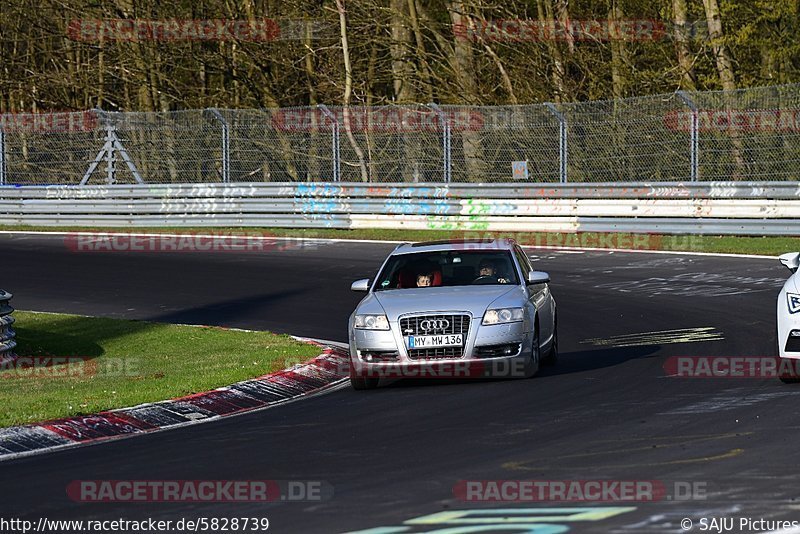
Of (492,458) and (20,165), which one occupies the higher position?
(20,165)

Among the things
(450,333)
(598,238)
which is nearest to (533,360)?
(450,333)

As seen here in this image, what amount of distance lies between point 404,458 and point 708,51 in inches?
1061

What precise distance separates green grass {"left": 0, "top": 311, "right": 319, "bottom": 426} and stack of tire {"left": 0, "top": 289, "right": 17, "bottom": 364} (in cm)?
27

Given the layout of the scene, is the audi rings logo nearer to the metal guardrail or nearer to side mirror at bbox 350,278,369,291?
side mirror at bbox 350,278,369,291

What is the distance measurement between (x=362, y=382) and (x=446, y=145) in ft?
52.7

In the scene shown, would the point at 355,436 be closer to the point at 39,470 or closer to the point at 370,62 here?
the point at 39,470

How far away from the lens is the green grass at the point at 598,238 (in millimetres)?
24031

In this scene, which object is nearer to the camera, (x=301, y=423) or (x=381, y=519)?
(x=381, y=519)

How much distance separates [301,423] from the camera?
10430mm

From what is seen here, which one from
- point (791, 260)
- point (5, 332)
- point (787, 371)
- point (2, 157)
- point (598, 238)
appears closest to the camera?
point (787, 371)

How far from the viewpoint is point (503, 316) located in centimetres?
1225

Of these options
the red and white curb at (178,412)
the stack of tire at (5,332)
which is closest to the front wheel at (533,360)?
the red and white curb at (178,412)

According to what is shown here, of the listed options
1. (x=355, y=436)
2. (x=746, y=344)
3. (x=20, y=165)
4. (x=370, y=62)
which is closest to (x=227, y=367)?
(x=355, y=436)

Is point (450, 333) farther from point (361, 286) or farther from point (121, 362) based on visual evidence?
point (121, 362)
